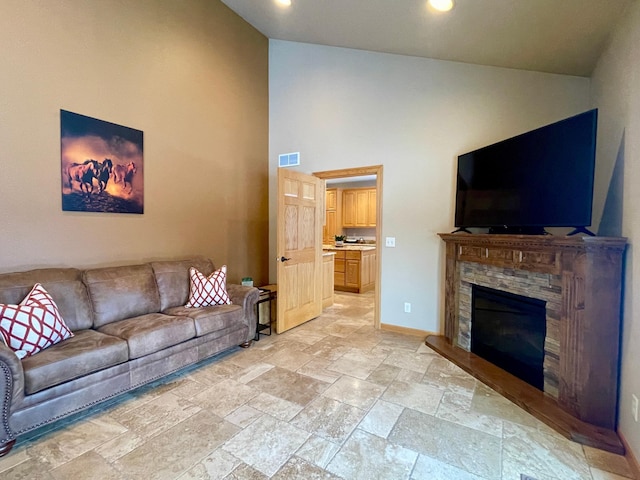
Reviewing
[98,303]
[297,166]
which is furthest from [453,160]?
[98,303]

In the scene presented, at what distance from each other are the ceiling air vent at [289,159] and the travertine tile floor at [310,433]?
2914 millimetres

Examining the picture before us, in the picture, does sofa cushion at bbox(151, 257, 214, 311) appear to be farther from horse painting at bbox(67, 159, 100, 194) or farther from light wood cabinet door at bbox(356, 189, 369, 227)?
light wood cabinet door at bbox(356, 189, 369, 227)

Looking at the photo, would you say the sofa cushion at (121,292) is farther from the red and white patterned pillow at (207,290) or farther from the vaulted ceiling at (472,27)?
the vaulted ceiling at (472,27)

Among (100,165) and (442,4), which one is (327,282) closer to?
(100,165)

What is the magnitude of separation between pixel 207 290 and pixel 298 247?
4.21 feet

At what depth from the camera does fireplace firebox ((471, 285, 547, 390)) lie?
2.45 m

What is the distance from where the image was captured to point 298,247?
4.00m

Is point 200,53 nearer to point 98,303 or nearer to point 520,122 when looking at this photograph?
point 98,303

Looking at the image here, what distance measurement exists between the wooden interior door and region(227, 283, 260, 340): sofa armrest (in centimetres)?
41

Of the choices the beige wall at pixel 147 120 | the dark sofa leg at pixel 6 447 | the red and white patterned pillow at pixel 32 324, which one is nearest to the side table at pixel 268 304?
the beige wall at pixel 147 120

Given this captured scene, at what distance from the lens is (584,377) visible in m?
2.02

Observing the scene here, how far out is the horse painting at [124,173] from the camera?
298 cm

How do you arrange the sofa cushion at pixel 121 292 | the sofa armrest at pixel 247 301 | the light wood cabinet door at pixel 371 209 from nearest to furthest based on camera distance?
the sofa cushion at pixel 121 292 < the sofa armrest at pixel 247 301 < the light wood cabinet door at pixel 371 209

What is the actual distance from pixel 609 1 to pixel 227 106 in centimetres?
384
